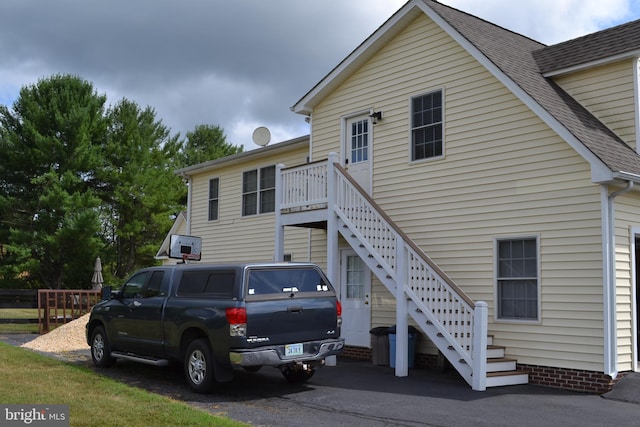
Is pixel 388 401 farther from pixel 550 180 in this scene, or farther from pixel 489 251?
pixel 550 180

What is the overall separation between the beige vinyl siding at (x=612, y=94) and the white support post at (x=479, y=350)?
416cm

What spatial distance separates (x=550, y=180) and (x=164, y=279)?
6.66 m

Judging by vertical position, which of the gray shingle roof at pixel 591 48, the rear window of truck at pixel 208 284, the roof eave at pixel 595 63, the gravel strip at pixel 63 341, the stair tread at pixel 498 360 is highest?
the gray shingle roof at pixel 591 48

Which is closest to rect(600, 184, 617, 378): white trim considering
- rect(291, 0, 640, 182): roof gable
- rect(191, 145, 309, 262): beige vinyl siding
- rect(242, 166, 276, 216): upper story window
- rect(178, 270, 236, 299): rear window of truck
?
rect(291, 0, 640, 182): roof gable

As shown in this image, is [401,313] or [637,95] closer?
[637,95]

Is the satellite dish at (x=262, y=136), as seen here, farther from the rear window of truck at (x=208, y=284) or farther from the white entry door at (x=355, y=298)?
the rear window of truck at (x=208, y=284)

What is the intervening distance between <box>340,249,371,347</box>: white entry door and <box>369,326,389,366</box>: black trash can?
1.00 metres

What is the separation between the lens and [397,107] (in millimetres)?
14070

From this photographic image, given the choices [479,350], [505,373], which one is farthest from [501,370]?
[479,350]

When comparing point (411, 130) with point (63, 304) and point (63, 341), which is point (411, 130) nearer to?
point (63, 341)

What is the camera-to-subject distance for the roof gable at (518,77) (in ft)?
34.8

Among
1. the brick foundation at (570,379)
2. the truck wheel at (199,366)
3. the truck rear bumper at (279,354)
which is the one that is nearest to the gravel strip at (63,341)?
the truck wheel at (199,366)

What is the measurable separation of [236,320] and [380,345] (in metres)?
4.72

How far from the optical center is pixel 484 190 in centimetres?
1220
